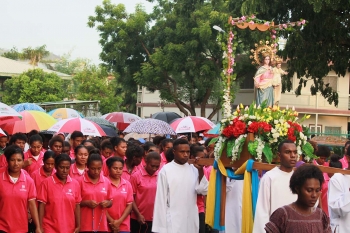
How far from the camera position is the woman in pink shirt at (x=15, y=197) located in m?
8.39

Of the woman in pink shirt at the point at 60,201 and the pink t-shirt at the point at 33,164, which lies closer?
the woman in pink shirt at the point at 60,201

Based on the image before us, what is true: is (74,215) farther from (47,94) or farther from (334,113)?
(47,94)

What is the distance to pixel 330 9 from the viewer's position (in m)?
19.0

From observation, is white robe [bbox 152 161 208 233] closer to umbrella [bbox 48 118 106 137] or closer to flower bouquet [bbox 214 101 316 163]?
flower bouquet [bbox 214 101 316 163]

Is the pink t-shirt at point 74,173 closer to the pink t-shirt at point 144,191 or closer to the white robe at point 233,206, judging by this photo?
the pink t-shirt at point 144,191

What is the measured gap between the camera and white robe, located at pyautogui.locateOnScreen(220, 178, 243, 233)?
28.7 feet

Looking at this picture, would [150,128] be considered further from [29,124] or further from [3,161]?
[3,161]

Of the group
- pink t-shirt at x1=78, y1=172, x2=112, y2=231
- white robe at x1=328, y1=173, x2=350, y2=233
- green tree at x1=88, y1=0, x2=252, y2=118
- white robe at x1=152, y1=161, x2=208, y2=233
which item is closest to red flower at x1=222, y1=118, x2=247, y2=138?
white robe at x1=152, y1=161, x2=208, y2=233

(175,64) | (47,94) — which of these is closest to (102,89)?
(47,94)

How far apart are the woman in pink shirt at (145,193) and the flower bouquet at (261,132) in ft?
5.51

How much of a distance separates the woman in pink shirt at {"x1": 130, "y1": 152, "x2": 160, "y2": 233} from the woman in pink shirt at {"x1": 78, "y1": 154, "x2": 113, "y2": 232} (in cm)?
93

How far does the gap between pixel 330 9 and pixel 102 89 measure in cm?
3381

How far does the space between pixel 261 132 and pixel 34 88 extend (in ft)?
132

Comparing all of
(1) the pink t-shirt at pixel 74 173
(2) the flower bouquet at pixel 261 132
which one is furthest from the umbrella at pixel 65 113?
(2) the flower bouquet at pixel 261 132
